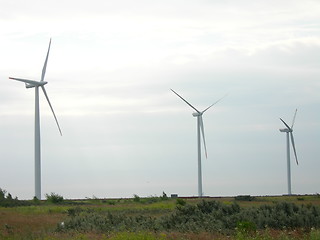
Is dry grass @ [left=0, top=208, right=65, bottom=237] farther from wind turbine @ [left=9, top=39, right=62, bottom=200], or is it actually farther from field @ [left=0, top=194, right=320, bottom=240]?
wind turbine @ [left=9, top=39, right=62, bottom=200]

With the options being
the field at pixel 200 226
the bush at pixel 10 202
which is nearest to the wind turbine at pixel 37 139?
the bush at pixel 10 202

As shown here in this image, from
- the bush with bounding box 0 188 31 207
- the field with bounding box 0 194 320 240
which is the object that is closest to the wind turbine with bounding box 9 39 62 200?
the bush with bounding box 0 188 31 207

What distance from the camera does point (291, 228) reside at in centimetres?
3209

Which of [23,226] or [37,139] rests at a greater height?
[37,139]

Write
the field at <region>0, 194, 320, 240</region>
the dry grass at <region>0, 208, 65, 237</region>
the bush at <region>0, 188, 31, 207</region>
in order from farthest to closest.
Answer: the bush at <region>0, 188, 31, 207</region> → the dry grass at <region>0, 208, 65, 237</region> → the field at <region>0, 194, 320, 240</region>

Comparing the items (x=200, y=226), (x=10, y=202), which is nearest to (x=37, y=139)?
(x=10, y=202)

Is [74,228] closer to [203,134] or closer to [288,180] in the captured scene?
[203,134]

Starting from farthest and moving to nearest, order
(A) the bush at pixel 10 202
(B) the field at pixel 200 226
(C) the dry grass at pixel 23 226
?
1. (A) the bush at pixel 10 202
2. (C) the dry grass at pixel 23 226
3. (B) the field at pixel 200 226

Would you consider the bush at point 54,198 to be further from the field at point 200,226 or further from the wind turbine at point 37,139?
the field at point 200,226

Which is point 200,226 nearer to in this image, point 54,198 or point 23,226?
point 23,226

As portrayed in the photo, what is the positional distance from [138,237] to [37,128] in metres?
47.0

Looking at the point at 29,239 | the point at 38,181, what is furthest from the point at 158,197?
the point at 29,239

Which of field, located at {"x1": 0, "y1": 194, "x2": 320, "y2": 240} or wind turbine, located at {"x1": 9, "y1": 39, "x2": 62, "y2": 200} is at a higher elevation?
wind turbine, located at {"x1": 9, "y1": 39, "x2": 62, "y2": 200}

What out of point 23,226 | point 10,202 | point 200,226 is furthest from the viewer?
point 10,202
